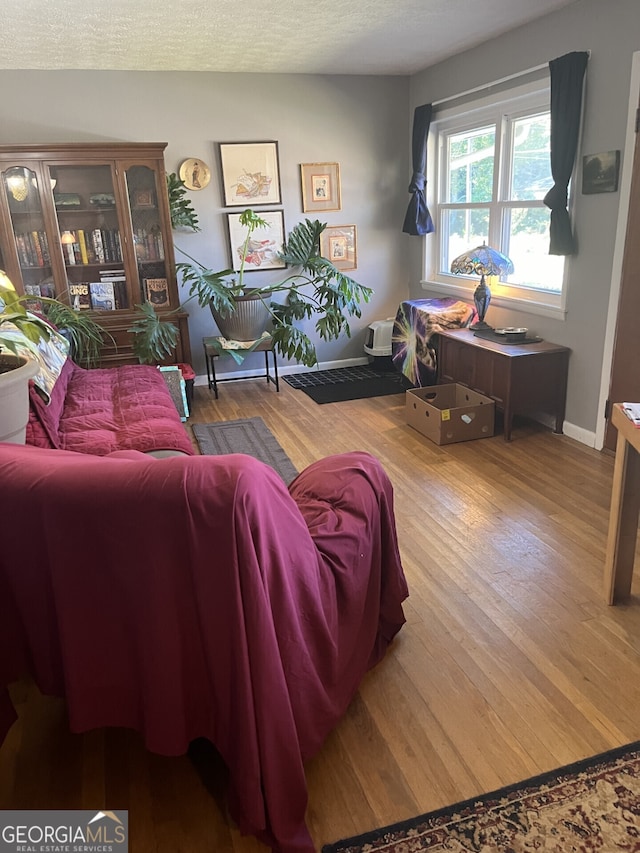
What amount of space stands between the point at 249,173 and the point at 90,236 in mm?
1337

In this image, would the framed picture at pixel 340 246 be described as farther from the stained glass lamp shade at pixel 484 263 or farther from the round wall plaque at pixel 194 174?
the stained glass lamp shade at pixel 484 263

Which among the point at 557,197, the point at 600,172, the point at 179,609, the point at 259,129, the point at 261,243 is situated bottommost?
the point at 179,609

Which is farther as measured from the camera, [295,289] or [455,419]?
[295,289]

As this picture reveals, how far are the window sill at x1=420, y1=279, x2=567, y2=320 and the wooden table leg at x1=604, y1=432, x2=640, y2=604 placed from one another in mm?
1826

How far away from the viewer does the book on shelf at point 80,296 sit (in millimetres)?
4523

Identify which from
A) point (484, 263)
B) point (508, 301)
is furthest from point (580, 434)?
point (484, 263)

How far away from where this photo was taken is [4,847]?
1.41m

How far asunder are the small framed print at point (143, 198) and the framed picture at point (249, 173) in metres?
0.65

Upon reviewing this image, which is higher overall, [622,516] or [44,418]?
[44,418]

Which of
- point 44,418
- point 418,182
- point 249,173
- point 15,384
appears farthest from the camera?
point 418,182

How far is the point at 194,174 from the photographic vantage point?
4.82 m

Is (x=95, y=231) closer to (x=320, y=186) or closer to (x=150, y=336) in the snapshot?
(x=150, y=336)

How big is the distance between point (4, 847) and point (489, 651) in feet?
4.69

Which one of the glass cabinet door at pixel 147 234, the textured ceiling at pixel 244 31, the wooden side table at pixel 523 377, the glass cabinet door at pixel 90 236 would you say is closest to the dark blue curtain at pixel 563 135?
the textured ceiling at pixel 244 31
